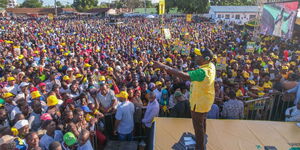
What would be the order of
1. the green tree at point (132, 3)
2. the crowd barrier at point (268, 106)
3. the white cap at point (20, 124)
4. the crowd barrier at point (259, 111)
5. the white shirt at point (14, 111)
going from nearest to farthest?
the white cap at point (20, 124), the white shirt at point (14, 111), the crowd barrier at point (259, 111), the crowd barrier at point (268, 106), the green tree at point (132, 3)

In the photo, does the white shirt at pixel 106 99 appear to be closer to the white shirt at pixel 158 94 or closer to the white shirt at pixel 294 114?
the white shirt at pixel 158 94

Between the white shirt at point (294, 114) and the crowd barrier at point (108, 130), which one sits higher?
the white shirt at point (294, 114)

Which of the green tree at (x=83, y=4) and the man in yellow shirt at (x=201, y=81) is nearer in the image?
the man in yellow shirt at (x=201, y=81)

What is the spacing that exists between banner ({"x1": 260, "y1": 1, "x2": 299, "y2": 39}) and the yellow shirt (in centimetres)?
914

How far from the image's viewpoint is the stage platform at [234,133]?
377cm

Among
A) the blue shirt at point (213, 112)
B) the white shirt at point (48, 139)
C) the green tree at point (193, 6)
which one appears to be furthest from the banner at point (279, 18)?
the green tree at point (193, 6)

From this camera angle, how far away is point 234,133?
412 cm

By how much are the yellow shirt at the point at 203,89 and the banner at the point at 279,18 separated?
9.14 m

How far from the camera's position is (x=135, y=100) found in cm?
566

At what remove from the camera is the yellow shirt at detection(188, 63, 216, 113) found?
2.85 m

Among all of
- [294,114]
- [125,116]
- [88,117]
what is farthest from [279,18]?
[88,117]

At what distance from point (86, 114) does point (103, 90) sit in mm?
976

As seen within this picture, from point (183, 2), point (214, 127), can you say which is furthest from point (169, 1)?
point (214, 127)

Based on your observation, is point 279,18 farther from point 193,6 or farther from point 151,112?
point 193,6
